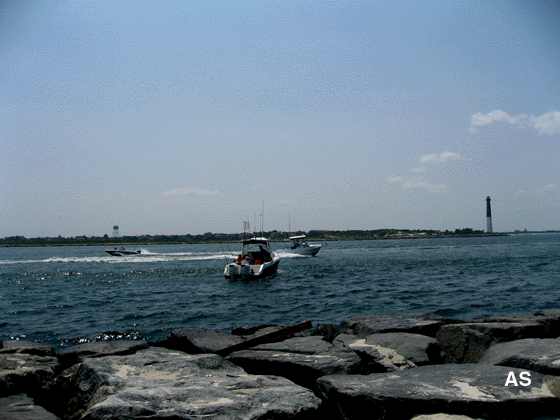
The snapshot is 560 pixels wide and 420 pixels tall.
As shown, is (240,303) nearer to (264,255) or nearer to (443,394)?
(264,255)

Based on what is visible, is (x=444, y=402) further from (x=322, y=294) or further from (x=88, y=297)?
(x=88, y=297)

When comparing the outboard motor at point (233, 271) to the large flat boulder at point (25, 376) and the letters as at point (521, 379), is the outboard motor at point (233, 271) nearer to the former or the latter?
the large flat boulder at point (25, 376)

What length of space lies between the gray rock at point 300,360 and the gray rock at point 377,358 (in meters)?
0.21

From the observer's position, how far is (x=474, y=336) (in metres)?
8.05

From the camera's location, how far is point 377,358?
23.7 ft

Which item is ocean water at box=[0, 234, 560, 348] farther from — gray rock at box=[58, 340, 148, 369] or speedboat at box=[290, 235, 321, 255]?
speedboat at box=[290, 235, 321, 255]

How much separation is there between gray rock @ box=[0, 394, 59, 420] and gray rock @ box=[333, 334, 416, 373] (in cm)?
469

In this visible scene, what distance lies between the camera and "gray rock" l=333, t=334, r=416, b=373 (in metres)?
6.91

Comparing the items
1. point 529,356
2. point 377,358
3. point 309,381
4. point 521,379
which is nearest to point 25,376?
point 309,381

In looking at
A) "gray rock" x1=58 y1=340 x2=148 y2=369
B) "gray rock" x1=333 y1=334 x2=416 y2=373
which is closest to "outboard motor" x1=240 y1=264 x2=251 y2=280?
"gray rock" x1=58 y1=340 x2=148 y2=369

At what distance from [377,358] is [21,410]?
523cm

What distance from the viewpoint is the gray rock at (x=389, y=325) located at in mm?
9531

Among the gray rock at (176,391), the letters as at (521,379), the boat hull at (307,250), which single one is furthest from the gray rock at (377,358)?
the boat hull at (307,250)

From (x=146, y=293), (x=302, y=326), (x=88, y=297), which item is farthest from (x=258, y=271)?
(x=302, y=326)
